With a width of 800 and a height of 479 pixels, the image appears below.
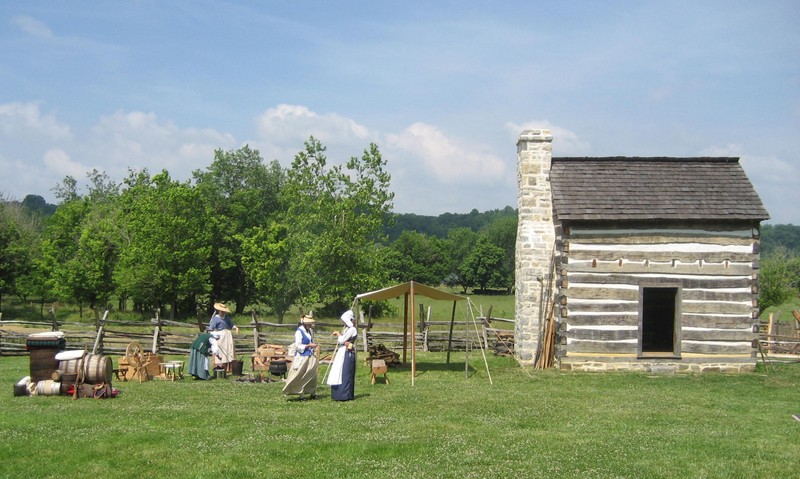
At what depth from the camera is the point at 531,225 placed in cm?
1905

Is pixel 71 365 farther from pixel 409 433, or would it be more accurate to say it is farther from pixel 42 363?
pixel 409 433

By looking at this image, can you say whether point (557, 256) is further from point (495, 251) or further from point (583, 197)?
point (495, 251)

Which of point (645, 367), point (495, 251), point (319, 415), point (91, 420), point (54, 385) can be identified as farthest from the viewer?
point (495, 251)

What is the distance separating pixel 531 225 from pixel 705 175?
4.82 meters

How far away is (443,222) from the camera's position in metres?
134

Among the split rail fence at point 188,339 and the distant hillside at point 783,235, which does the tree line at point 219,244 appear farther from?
the distant hillside at point 783,235

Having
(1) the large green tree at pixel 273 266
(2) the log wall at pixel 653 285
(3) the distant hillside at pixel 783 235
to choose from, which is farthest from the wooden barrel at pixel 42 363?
(3) the distant hillside at pixel 783 235

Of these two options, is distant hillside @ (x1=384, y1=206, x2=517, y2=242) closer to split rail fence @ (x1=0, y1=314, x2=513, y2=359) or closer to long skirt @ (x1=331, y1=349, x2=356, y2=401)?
split rail fence @ (x1=0, y1=314, x2=513, y2=359)

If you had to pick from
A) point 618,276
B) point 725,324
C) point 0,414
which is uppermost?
point 618,276

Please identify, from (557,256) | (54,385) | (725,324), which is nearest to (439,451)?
(54,385)

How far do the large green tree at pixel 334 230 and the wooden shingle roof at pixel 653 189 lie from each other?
16.2 m

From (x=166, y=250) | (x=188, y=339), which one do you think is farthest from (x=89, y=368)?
(x=166, y=250)

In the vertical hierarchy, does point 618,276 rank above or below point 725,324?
above

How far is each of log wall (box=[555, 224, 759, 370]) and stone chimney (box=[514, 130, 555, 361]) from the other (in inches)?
42.6
